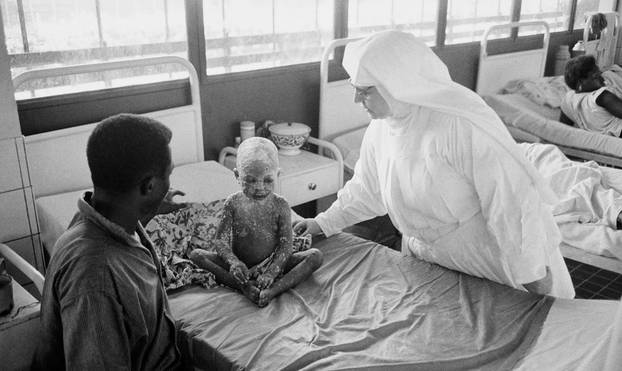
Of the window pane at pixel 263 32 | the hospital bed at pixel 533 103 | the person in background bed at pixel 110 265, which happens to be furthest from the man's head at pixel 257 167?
the hospital bed at pixel 533 103

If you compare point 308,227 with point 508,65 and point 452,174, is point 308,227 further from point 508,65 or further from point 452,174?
point 508,65

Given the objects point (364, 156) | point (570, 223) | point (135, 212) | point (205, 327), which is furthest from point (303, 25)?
point (135, 212)

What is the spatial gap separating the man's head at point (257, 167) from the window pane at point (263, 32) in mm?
1620

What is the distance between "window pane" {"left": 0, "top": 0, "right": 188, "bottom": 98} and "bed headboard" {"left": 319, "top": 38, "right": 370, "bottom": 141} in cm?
106

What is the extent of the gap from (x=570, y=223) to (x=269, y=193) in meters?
1.76

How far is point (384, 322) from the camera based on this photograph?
6.46ft

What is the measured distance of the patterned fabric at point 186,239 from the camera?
7.34ft

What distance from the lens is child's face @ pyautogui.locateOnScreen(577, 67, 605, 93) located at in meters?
4.91

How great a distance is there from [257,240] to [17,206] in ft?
3.23

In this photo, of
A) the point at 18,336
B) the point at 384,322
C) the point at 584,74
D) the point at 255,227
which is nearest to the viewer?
the point at 18,336

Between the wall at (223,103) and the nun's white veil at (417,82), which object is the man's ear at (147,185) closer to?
the nun's white veil at (417,82)

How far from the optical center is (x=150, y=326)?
1460 millimetres

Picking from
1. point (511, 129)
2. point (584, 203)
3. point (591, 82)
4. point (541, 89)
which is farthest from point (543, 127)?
point (584, 203)

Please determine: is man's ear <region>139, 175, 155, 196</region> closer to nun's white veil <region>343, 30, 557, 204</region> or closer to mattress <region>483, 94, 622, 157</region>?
nun's white veil <region>343, 30, 557, 204</region>
